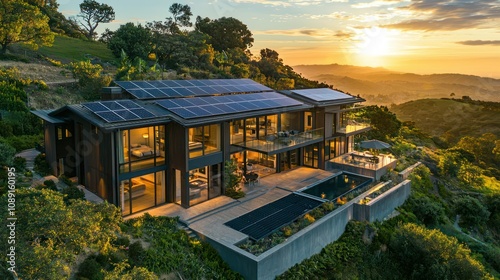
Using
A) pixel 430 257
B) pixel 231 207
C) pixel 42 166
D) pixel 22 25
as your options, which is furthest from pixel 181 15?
pixel 430 257

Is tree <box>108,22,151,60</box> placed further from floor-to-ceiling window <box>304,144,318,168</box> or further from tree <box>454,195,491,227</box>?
tree <box>454,195,491,227</box>

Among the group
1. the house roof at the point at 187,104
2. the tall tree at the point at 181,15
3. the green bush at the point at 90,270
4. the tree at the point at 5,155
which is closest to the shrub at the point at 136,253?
the green bush at the point at 90,270

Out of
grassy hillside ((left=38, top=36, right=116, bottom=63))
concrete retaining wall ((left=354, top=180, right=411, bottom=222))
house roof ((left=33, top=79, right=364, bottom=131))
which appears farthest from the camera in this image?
grassy hillside ((left=38, top=36, right=116, bottom=63))

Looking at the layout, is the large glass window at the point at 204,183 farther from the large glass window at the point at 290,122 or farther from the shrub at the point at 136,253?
the large glass window at the point at 290,122

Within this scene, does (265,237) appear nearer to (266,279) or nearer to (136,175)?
(266,279)

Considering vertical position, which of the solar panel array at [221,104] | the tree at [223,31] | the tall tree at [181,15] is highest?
the tall tree at [181,15]

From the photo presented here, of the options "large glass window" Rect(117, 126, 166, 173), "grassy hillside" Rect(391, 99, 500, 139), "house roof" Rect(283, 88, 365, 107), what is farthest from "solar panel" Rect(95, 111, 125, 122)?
"grassy hillside" Rect(391, 99, 500, 139)
